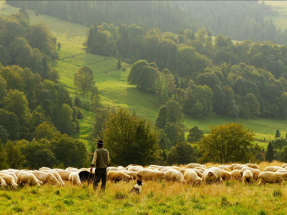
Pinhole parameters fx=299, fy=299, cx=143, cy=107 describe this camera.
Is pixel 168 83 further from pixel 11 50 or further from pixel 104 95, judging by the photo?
pixel 11 50

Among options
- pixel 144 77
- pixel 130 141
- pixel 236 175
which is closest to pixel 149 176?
pixel 236 175

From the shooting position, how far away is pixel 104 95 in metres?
154

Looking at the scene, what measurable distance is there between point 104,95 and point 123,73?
43860 millimetres

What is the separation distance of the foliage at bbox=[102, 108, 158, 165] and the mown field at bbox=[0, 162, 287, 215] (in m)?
35.4

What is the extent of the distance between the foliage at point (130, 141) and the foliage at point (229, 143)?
12.7m

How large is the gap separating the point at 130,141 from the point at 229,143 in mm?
19615

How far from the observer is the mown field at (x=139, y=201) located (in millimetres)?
13531

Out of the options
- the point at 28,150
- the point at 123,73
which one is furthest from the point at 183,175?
the point at 123,73

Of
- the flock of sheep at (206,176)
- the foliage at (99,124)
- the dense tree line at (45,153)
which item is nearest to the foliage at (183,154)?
the dense tree line at (45,153)

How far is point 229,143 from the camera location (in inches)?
2291

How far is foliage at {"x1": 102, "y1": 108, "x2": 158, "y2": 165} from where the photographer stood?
52812 millimetres

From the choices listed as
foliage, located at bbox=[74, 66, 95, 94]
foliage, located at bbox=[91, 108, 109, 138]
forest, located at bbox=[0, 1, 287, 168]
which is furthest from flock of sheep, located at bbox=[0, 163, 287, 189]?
foliage, located at bbox=[74, 66, 95, 94]

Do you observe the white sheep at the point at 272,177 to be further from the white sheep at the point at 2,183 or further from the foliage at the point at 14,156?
the foliage at the point at 14,156

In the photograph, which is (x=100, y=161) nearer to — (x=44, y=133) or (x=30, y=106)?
(x=44, y=133)
